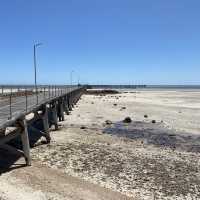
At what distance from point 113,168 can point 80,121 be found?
16.3m

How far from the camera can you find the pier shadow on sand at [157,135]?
21.0 m

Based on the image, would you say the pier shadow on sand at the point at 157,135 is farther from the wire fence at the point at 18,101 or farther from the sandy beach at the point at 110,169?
the wire fence at the point at 18,101

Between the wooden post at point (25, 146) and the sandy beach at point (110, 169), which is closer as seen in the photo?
the sandy beach at point (110, 169)

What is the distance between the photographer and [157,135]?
80.6 ft

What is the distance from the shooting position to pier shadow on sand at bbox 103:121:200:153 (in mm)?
20983

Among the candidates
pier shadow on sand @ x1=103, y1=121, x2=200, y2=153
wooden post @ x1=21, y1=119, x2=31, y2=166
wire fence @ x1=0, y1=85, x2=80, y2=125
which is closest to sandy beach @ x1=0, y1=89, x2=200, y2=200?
pier shadow on sand @ x1=103, y1=121, x2=200, y2=153

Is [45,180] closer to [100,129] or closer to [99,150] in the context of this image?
[99,150]

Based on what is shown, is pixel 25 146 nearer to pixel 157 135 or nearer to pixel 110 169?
pixel 110 169

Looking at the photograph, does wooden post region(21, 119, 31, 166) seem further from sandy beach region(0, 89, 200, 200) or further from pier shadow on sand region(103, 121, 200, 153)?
pier shadow on sand region(103, 121, 200, 153)

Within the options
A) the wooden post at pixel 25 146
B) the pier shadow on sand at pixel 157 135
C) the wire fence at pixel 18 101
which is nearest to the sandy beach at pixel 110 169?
the pier shadow on sand at pixel 157 135

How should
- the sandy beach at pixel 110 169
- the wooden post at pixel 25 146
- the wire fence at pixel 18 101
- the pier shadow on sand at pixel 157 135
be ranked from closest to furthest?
the sandy beach at pixel 110 169
the wooden post at pixel 25 146
the wire fence at pixel 18 101
the pier shadow on sand at pixel 157 135

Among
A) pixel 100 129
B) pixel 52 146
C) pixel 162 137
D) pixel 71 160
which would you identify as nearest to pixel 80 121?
pixel 100 129

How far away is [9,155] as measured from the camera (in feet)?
52.2

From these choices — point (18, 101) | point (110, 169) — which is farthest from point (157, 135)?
point (110, 169)
